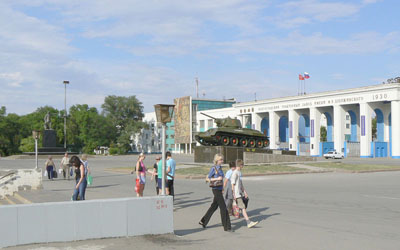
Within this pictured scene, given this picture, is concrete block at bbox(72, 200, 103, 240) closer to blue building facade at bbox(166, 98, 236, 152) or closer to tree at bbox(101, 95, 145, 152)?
blue building facade at bbox(166, 98, 236, 152)

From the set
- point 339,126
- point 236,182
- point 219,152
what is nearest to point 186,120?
point 339,126

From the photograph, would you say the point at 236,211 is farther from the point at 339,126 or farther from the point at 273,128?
the point at 273,128

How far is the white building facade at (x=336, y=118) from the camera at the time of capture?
2363 inches

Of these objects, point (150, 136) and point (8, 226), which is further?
point (150, 136)

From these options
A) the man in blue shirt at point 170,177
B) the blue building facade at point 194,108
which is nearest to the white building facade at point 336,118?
the blue building facade at point 194,108

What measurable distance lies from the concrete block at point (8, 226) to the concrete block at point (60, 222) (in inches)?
20.3

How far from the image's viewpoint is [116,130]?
10519 cm

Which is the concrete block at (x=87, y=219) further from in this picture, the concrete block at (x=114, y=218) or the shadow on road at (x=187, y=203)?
the shadow on road at (x=187, y=203)

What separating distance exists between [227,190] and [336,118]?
59.4 m

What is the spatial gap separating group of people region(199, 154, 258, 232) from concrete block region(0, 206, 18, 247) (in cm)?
377

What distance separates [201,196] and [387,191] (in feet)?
24.2

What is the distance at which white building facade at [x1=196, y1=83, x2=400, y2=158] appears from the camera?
60.0 meters

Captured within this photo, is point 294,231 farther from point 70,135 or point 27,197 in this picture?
point 70,135

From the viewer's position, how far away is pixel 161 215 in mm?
8656
